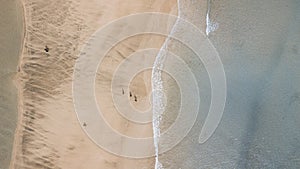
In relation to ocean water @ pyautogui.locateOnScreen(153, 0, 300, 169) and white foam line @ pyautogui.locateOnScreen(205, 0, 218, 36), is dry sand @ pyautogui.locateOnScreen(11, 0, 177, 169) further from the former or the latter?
white foam line @ pyautogui.locateOnScreen(205, 0, 218, 36)

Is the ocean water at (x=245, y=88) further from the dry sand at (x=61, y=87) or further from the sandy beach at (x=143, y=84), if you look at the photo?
the dry sand at (x=61, y=87)

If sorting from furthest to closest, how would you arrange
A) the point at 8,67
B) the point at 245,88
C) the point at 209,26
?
Answer: the point at 209,26, the point at 245,88, the point at 8,67

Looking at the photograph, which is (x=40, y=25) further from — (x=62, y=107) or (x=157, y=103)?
(x=157, y=103)

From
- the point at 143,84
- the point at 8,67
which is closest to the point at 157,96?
the point at 143,84

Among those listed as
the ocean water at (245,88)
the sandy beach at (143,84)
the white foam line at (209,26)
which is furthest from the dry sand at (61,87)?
the white foam line at (209,26)

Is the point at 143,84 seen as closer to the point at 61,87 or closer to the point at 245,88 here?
the point at 61,87
